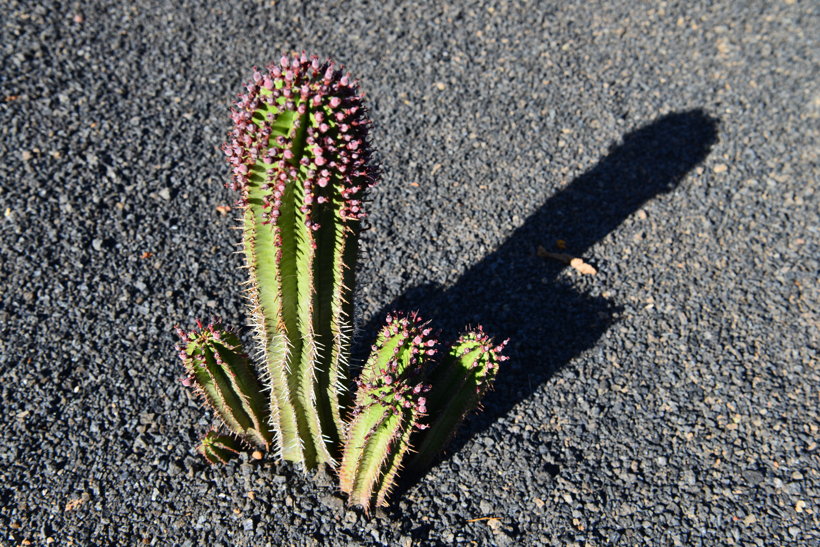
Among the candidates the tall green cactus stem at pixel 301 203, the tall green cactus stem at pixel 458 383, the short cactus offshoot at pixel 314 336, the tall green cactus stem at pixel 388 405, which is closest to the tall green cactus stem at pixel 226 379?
the short cactus offshoot at pixel 314 336

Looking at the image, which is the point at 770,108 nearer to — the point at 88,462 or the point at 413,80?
the point at 413,80

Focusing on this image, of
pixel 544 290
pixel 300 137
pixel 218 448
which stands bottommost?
pixel 218 448

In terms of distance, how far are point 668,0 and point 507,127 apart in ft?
7.46

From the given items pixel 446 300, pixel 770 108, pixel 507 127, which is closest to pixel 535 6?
pixel 507 127

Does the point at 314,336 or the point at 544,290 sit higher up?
the point at 314,336

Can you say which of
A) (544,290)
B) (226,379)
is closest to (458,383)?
(226,379)

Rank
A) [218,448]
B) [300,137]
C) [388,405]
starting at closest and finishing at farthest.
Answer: [300,137], [388,405], [218,448]

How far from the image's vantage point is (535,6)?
581 centimetres

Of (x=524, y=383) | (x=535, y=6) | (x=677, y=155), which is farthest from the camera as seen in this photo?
(x=535, y=6)

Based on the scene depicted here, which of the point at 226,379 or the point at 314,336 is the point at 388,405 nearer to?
the point at 314,336

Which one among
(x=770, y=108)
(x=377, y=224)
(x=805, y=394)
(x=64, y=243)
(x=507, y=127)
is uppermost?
(x=770, y=108)

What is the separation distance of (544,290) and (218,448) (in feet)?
6.02

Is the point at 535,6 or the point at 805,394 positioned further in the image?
the point at 535,6

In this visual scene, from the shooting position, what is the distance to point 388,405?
2.42 metres
